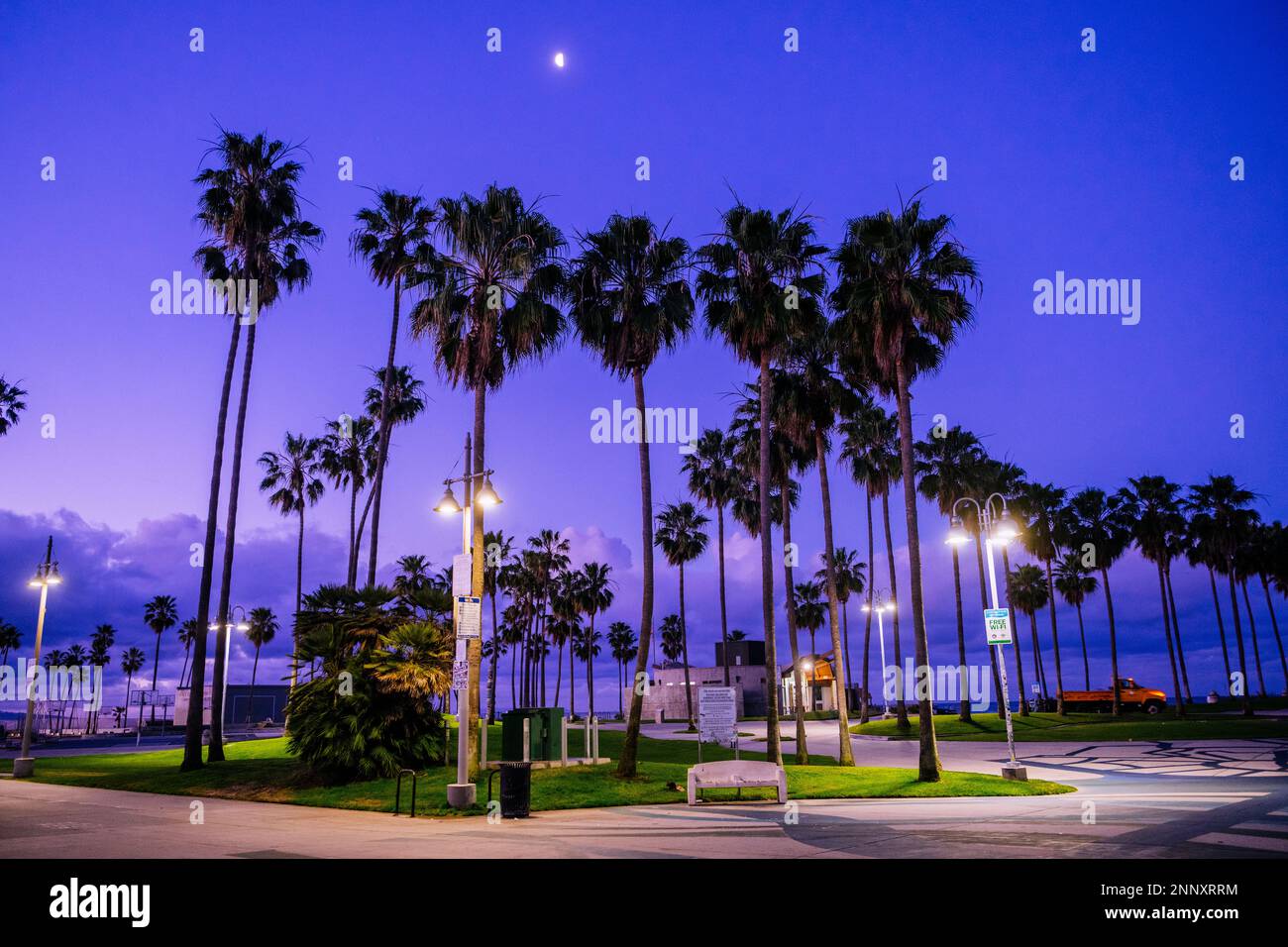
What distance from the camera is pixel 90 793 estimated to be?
23438mm

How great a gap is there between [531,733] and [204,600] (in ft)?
44.1

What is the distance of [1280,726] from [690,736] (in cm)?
2867

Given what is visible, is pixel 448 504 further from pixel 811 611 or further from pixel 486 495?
pixel 811 611

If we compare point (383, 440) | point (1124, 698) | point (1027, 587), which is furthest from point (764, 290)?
point (1027, 587)

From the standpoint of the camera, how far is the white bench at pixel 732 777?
17.4m

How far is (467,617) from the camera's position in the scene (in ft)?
57.0

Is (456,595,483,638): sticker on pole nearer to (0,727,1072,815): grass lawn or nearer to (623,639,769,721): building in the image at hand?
(0,727,1072,815): grass lawn

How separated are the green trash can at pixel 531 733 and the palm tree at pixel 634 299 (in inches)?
124

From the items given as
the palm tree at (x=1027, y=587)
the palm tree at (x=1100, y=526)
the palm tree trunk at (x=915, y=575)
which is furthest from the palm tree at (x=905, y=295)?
the palm tree at (x=1027, y=587)

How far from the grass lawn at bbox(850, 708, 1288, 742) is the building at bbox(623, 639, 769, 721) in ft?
77.9

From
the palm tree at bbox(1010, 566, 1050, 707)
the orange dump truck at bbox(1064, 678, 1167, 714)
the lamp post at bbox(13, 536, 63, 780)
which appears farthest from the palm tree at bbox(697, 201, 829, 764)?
the palm tree at bbox(1010, 566, 1050, 707)

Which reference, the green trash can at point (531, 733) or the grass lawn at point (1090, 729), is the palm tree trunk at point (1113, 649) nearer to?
the grass lawn at point (1090, 729)
